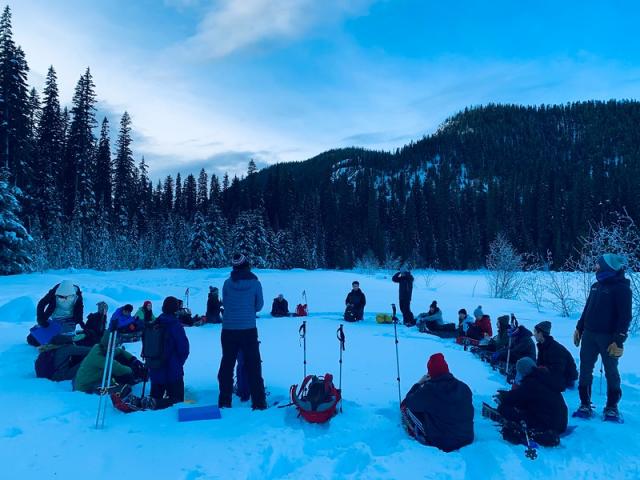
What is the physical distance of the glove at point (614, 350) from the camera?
5629 millimetres

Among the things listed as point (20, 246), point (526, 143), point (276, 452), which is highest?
point (526, 143)

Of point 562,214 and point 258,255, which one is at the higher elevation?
point 562,214

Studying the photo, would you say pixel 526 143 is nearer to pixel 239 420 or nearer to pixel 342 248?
pixel 342 248

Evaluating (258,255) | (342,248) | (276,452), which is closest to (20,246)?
(276,452)

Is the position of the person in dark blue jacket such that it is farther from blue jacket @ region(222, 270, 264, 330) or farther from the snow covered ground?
blue jacket @ region(222, 270, 264, 330)

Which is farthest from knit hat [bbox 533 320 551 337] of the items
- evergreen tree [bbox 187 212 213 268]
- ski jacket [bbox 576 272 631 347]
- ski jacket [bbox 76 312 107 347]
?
evergreen tree [bbox 187 212 213 268]

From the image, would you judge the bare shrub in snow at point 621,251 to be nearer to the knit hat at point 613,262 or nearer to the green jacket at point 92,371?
the knit hat at point 613,262

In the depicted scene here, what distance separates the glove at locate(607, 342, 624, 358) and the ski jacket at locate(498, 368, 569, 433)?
1.08 meters

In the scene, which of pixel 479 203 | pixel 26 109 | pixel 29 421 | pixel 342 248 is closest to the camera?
pixel 29 421

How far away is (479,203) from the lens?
8969 centimetres

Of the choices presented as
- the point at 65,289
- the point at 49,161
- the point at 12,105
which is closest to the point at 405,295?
the point at 65,289

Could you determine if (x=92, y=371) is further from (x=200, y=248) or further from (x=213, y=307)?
(x=200, y=248)

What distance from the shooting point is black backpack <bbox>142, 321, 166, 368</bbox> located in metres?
6.11

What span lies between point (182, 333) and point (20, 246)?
65.9 feet
